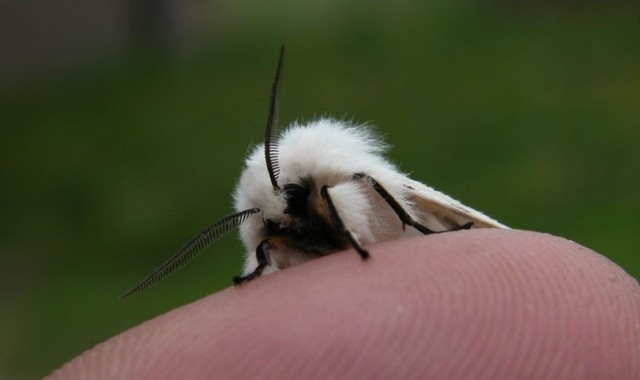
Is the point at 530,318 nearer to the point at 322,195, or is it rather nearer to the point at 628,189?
the point at 322,195

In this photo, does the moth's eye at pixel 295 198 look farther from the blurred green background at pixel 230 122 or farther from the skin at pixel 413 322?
the blurred green background at pixel 230 122

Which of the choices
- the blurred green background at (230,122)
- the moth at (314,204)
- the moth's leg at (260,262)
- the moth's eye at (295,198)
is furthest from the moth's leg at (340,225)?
the blurred green background at (230,122)

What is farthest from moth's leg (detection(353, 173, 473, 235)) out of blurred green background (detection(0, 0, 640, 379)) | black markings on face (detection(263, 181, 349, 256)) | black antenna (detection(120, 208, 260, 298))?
blurred green background (detection(0, 0, 640, 379))

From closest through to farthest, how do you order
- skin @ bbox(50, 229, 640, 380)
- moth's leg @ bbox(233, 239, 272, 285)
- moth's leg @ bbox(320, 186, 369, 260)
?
skin @ bbox(50, 229, 640, 380)
moth's leg @ bbox(320, 186, 369, 260)
moth's leg @ bbox(233, 239, 272, 285)

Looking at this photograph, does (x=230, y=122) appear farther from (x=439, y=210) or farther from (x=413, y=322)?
(x=413, y=322)

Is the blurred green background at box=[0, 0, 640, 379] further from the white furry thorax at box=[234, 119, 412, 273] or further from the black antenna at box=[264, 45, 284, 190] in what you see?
the black antenna at box=[264, 45, 284, 190]
